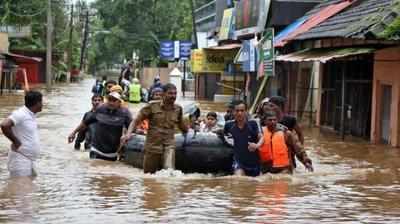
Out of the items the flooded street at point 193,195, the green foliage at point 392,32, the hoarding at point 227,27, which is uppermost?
the hoarding at point 227,27

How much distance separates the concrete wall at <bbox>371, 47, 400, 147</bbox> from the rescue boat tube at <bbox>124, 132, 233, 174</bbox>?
7.22 metres

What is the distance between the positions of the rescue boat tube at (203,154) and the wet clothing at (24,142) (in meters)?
3.11

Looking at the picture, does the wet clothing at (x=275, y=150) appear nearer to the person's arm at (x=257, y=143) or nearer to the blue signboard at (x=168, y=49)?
the person's arm at (x=257, y=143)

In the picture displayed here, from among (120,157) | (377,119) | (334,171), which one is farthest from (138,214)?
(377,119)

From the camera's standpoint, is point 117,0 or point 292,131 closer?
point 292,131

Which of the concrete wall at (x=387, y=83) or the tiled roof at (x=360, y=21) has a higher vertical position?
the tiled roof at (x=360, y=21)

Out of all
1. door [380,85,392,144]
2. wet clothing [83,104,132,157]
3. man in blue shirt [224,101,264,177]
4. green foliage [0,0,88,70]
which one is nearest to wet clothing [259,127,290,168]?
man in blue shirt [224,101,264,177]

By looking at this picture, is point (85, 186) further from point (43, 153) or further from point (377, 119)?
point (377, 119)

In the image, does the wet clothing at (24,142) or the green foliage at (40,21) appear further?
the green foliage at (40,21)

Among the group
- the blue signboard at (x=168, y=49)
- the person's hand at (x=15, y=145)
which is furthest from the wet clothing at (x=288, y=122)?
the blue signboard at (x=168, y=49)

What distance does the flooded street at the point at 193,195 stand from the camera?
9.22 m

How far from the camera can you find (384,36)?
16.8 m

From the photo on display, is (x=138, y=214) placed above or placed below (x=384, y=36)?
below

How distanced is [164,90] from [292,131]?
79.1 inches
